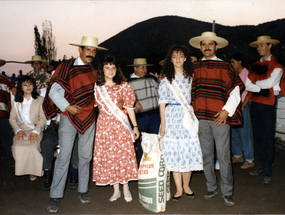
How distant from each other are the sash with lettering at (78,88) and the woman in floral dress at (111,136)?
0.13 metres

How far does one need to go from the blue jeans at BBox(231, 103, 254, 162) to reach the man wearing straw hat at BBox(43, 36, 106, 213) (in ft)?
10.8

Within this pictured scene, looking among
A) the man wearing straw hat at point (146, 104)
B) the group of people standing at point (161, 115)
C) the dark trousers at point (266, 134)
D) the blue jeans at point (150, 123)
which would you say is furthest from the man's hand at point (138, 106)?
the dark trousers at point (266, 134)

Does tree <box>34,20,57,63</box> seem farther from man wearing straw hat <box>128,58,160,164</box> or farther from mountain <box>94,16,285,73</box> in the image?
man wearing straw hat <box>128,58,160,164</box>

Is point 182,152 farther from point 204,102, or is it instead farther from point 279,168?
point 279,168

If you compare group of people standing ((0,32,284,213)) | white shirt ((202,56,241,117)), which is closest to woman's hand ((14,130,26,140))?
group of people standing ((0,32,284,213))

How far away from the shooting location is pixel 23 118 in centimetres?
460

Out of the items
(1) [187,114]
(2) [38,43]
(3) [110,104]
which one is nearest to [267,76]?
(1) [187,114]

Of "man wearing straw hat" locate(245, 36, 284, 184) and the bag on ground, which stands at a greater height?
"man wearing straw hat" locate(245, 36, 284, 184)

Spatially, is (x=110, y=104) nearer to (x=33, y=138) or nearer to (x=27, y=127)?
(x=33, y=138)

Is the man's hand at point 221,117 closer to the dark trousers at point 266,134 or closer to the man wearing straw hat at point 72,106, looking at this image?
the dark trousers at point 266,134

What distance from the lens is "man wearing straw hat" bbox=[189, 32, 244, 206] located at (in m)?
3.39

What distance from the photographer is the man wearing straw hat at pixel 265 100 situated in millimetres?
4151

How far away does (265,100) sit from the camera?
4223mm

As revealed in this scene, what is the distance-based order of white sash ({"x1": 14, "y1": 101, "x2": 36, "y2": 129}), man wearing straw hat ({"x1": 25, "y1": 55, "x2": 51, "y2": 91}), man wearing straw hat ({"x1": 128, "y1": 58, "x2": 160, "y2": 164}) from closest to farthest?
white sash ({"x1": 14, "y1": 101, "x2": 36, "y2": 129}) < man wearing straw hat ({"x1": 128, "y1": 58, "x2": 160, "y2": 164}) < man wearing straw hat ({"x1": 25, "y1": 55, "x2": 51, "y2": 91})
